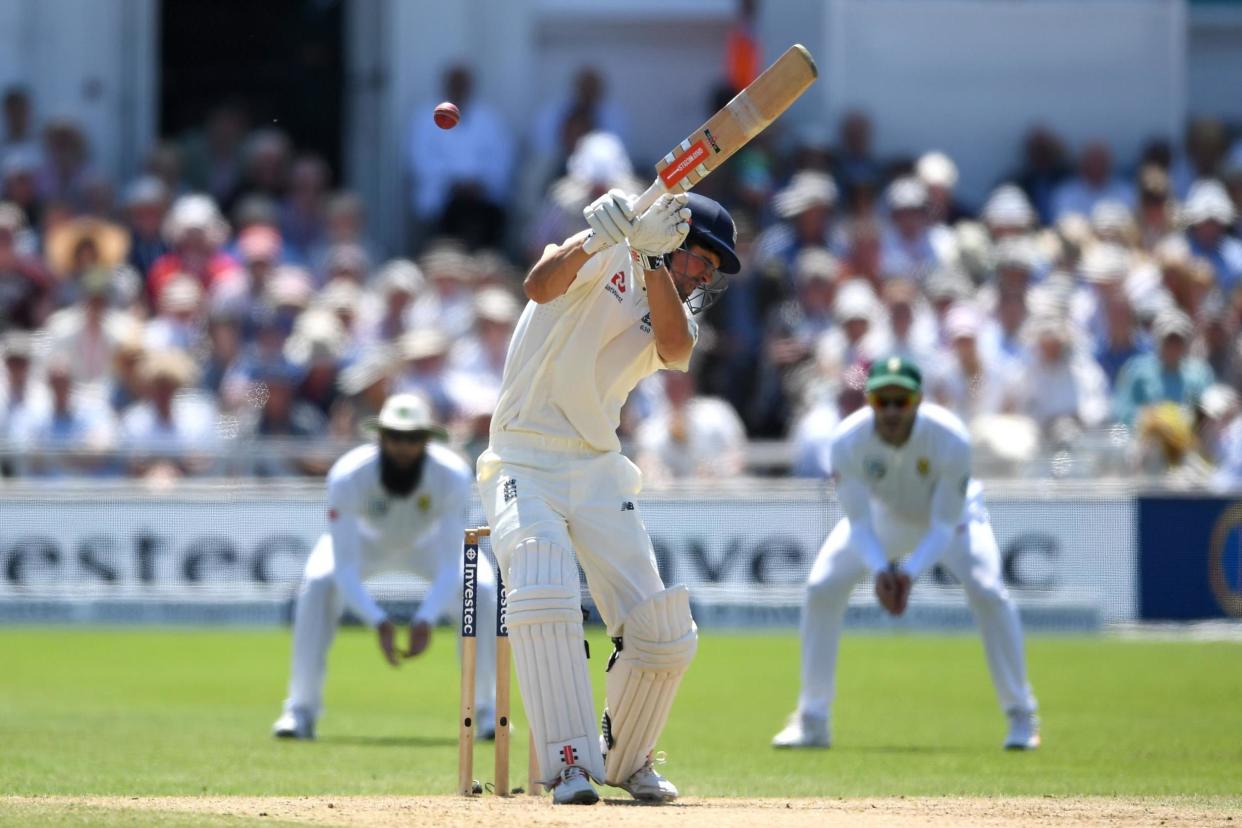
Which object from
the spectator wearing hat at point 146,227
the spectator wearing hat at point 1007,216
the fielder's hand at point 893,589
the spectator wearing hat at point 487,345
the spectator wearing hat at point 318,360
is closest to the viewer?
the fielder's hand at point 893,589

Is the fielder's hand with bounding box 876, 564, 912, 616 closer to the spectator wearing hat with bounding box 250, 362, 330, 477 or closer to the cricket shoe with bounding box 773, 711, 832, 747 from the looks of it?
the cricket shoe with bounding box 773, 711, 832, 747

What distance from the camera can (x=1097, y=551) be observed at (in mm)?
15727

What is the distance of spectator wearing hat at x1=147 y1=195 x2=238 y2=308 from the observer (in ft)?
57.0

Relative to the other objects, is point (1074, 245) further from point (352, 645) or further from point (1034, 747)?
point (1034, 747)

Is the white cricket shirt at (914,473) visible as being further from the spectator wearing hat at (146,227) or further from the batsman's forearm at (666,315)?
the spectator wearing hat at (146,227)

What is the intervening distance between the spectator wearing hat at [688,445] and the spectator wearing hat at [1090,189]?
4.19 m

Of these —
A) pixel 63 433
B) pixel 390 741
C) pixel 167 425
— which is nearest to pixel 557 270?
Answer: pixel 390 741

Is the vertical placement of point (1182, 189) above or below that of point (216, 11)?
below

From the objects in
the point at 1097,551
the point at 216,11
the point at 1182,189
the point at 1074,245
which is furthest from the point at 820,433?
the point at 216,11

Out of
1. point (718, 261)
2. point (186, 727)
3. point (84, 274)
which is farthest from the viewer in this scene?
point (84, 274)

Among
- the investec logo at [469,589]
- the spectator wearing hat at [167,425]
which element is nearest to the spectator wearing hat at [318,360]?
the spectator wearing hat at [167,425]

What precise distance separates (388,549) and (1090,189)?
9385 millimetres

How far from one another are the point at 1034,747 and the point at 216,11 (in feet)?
43.1

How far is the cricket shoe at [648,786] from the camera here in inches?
290
